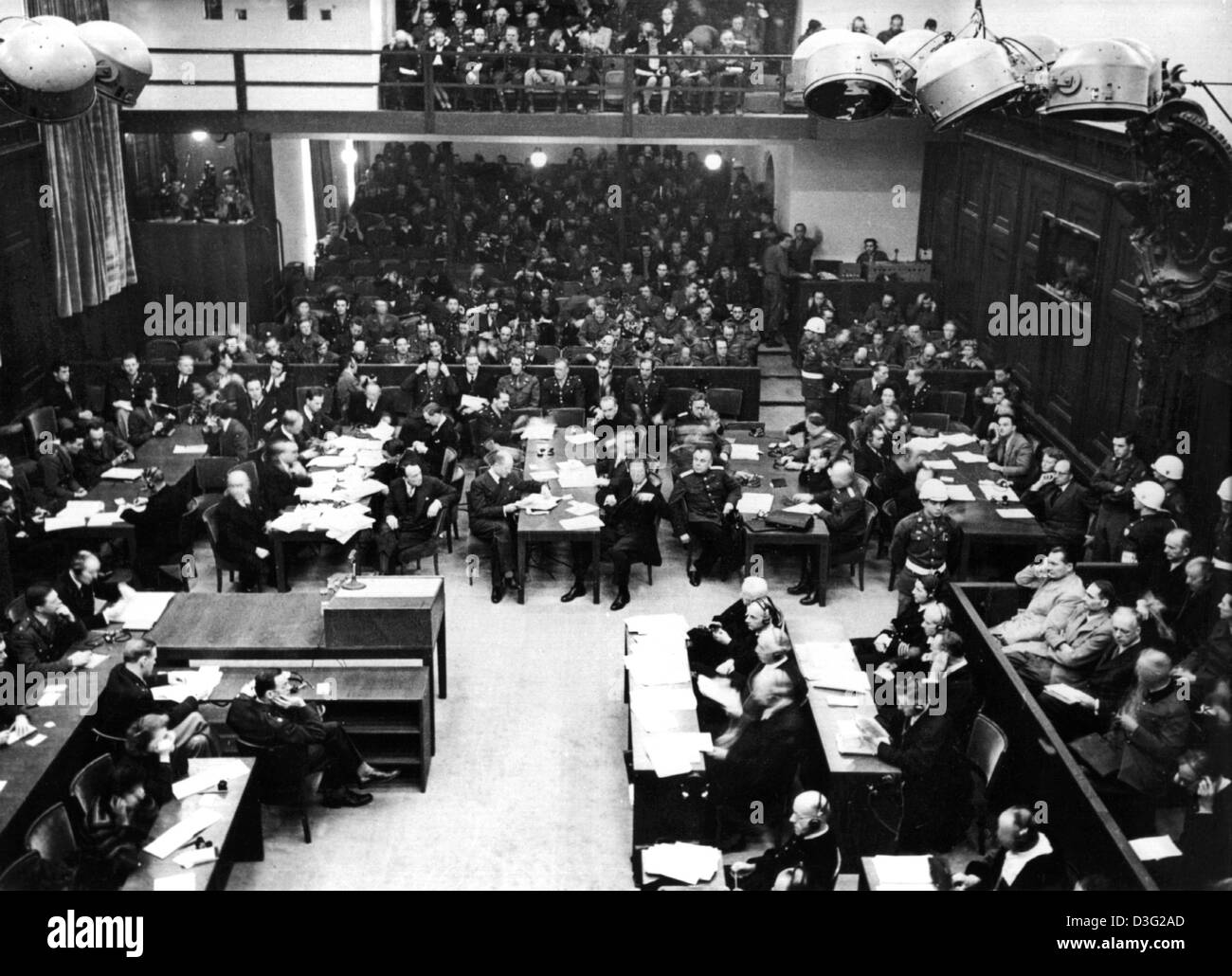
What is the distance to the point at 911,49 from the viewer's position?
8219mm

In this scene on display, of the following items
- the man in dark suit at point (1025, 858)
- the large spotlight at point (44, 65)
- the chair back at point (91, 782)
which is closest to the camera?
the man in dark suit at point (1025, 858)

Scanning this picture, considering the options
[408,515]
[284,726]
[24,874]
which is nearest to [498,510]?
[408,515]

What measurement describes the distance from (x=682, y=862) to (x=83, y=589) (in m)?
5.06

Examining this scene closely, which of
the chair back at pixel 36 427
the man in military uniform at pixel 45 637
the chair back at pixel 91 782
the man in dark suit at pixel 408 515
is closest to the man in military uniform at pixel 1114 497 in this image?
the man in dark suit at pixel 408 515

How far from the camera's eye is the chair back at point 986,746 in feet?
25.2

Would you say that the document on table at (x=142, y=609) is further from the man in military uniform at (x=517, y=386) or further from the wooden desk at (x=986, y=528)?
the wooden desk at (x=986, y=528)

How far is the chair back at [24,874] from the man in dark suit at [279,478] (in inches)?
230

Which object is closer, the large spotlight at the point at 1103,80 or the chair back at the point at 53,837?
the chair back at the point at 53,837

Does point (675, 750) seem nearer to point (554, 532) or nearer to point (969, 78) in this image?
point (554, 532)

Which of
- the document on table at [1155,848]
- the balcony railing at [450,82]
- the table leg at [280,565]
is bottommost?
the table leg at [280,565]

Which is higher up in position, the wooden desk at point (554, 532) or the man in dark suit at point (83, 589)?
the man in dark suit at point (83, 589)

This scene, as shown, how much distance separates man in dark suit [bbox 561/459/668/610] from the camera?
37.7 feet

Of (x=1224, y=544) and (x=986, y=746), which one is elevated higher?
(x=1224, y=544)
